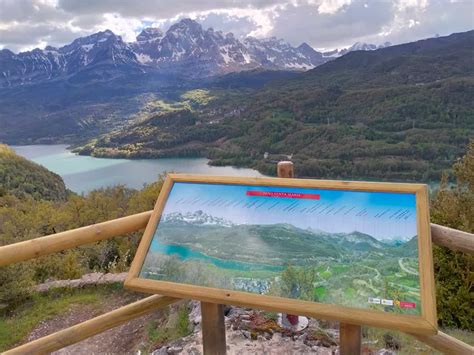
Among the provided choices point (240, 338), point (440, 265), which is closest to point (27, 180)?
point (440, 265)

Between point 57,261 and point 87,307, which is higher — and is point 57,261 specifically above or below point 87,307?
below

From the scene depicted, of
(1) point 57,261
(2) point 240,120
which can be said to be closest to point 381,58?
(2) point 240,120

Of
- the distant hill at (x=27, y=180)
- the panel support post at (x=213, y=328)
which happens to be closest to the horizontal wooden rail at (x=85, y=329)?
the panel support post at (x=213, y=328)

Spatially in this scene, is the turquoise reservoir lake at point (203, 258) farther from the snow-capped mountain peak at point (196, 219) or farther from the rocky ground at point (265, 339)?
the rocky ground at point (265, 339)

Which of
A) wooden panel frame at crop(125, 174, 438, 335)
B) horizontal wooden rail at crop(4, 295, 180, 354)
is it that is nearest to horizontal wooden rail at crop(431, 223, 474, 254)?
wooden panel frame at crop(125, 174, 438, 335)

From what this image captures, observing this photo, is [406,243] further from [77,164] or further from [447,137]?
[77,164]

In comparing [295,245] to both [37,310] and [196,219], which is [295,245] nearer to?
[196,219]
